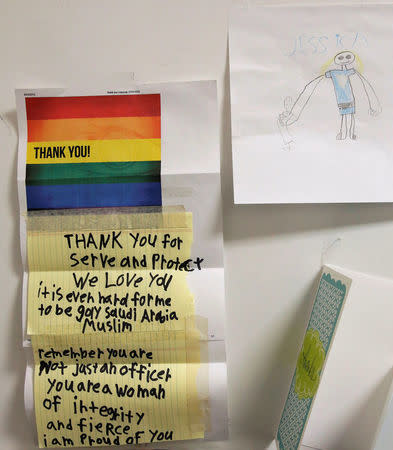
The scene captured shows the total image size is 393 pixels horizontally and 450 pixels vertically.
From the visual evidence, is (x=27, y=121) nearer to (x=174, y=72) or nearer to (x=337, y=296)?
A: (x=174, y=72)

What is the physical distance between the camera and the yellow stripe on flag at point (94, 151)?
61cm

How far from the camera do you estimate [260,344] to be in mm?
655

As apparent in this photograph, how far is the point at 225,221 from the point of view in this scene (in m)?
0.64

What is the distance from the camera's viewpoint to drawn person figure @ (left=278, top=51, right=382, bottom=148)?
595mm

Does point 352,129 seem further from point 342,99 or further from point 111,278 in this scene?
point 111,278

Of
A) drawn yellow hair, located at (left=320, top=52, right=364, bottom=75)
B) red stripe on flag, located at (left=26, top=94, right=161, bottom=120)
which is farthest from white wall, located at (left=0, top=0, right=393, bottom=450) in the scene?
drawn yellow hair, located at (left=320, top=52, right=364, bottom=75)

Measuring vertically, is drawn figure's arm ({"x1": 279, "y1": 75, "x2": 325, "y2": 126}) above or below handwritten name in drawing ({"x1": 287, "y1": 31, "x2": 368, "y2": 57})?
below

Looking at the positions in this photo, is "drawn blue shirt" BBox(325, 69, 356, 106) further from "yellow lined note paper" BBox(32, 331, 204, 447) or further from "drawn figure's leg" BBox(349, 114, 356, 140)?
"yellow lined note paper" BBox(32, 331, 204, 447)

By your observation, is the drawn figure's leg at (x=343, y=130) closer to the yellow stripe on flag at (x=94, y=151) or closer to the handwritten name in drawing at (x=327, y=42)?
the handwritten name in drawing at (x=327, y=42)

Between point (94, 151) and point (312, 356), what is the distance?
41 centimetres

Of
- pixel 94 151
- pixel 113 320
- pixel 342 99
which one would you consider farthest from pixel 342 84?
pixel 113 320

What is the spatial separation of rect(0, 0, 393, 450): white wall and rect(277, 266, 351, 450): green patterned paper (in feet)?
0.12

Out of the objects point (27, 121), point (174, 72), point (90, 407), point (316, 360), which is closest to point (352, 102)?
Result: point (174, 72)

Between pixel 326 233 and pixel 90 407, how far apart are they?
430 millimetres
